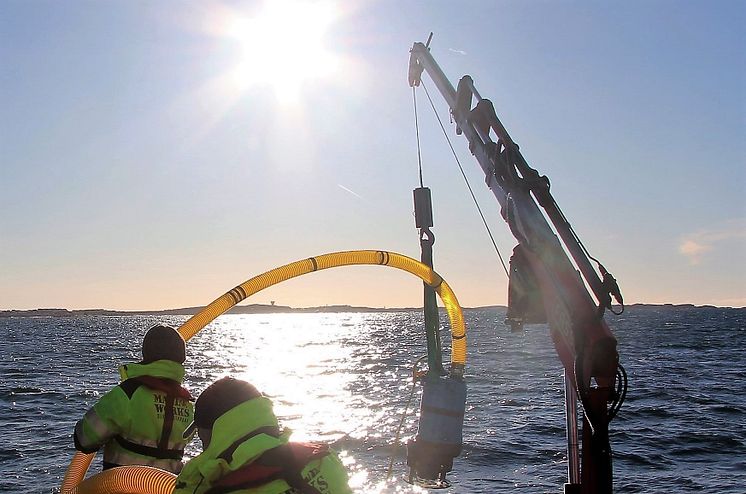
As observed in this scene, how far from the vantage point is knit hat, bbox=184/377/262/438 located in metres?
3.87

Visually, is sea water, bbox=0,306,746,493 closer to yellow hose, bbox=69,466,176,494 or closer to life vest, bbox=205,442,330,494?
yellow hose, bbox=69,466,176,494

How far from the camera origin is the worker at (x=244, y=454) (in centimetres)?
376

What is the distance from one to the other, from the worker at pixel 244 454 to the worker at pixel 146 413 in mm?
1984

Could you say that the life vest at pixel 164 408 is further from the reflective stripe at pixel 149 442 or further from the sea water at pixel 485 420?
the sea water at pixel 485 420

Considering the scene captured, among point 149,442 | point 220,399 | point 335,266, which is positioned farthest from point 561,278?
point 149,442

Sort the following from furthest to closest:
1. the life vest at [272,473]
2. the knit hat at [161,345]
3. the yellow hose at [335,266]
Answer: the yellow hose at [335,266] < the knit hat at [161,345] < the life vest at [272,473]

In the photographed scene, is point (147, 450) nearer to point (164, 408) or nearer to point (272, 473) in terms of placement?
point (164, 408)

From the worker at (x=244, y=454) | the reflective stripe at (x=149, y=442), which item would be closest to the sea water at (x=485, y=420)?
the reflective stripe at (x=149, y=442)

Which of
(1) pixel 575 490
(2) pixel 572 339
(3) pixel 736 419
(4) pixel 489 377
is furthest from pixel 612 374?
(4) pixel 489 377

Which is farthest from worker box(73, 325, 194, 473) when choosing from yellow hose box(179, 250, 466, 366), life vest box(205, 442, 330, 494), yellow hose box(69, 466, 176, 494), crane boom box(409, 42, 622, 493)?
crane boom box(409, 42, 622, 493)

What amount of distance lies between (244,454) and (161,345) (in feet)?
8.22

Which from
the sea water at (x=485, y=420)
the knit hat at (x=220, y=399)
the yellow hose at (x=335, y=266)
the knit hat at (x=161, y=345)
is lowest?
the sea water at (x=485, y=420)

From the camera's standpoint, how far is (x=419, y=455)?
7.91 meters

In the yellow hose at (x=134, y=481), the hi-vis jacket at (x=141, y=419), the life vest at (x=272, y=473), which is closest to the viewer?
the life vest at (x=272, y=473)
